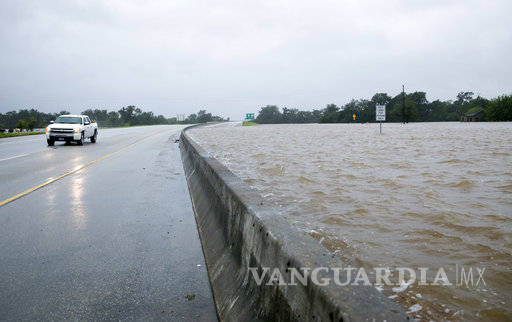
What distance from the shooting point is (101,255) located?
15.3 feet

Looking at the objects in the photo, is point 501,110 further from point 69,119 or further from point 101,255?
point 101,255

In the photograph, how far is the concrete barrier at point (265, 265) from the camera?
205 cm

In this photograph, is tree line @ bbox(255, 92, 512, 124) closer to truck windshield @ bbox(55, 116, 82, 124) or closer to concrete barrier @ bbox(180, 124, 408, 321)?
truck windshield @ bbox(55, 116, 82, 124)

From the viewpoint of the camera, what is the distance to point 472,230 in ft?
15.1

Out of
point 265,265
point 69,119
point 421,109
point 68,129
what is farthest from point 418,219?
point 421,109

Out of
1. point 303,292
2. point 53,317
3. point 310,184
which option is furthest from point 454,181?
point 53,317

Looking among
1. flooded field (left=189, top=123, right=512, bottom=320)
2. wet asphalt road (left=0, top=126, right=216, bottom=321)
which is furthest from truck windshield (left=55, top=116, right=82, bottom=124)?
flooded field (left=189, top=123, right=512, bottom=320)

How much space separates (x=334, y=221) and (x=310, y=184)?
114 inches

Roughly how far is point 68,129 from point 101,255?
21.3 m

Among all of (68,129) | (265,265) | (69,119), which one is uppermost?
(69,119)

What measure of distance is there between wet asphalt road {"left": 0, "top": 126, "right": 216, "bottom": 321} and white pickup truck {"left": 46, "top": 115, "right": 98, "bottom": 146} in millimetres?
15337

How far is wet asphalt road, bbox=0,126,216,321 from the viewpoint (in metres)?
3.37

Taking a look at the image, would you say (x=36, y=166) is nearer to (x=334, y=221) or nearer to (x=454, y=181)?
(x=334, y=221)

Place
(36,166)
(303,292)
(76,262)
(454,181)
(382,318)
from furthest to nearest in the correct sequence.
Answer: (36,166) → (454,181) → (76,262) → (303,292) → (382,318)
